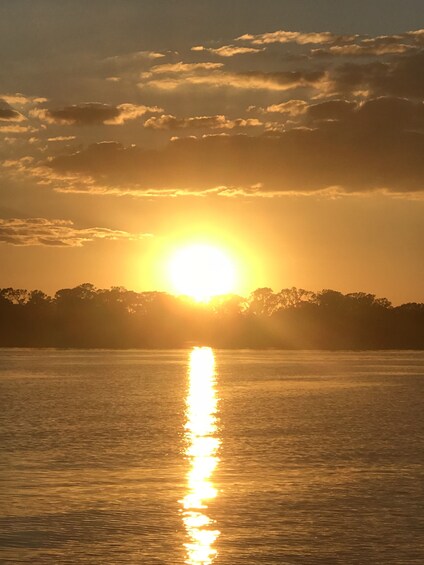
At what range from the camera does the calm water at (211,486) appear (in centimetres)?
2192

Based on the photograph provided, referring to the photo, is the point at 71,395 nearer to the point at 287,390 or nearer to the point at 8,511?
the point at 287,390

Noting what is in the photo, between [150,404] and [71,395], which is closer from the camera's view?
[150,404]

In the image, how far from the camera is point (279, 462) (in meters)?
35.8

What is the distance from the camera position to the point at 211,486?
30.2 meters

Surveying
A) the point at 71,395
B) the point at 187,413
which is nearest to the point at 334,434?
the point at 187,413

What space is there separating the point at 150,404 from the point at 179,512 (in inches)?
1737

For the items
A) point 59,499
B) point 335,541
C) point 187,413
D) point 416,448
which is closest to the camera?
point 335,541

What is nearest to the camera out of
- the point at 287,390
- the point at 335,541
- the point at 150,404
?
the point at 335,541

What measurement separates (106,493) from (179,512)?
3.33 metres

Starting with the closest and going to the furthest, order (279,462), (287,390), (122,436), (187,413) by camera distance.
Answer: (279,462)
(122,436)
(187,413)
(287,390)

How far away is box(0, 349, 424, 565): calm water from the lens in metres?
21.9

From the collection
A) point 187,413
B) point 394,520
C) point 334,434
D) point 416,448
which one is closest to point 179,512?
point 394,520

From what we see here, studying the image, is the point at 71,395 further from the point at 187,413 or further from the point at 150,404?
the point at 187,413

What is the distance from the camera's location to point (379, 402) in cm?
7244
